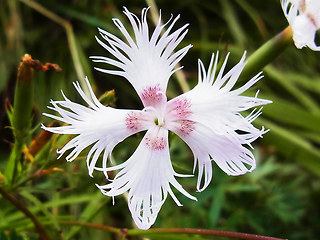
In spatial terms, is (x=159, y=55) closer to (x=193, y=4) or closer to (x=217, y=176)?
(x=217, y=176)

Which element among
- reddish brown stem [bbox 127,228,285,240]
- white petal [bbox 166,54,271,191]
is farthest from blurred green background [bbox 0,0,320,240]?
white petal [bbox 166,54,271,191]

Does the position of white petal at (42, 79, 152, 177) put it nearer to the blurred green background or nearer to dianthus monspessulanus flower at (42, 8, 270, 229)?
dianthus monspessulanus flower at (42, 8, 270, 229)

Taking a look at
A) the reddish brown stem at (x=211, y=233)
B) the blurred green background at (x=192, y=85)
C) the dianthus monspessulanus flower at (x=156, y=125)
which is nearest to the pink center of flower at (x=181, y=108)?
the dianthus monspessulanus flower at (x=156, y=125)

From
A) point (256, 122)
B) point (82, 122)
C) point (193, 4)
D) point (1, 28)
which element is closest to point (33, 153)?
point (82, 122)

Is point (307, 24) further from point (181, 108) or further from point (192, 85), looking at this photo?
point (192, 85)

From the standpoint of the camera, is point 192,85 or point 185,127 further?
point 192,85

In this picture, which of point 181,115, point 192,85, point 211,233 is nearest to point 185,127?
point 181,115

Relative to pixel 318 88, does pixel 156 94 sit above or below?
below
